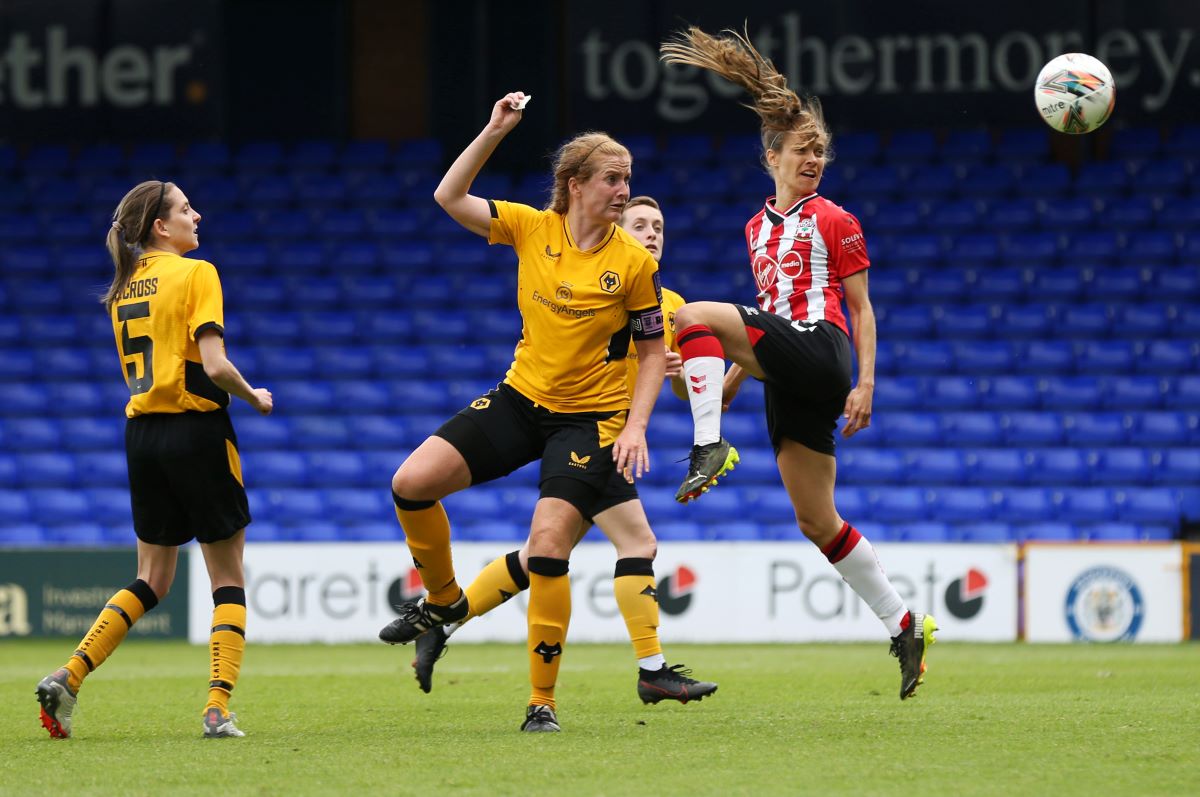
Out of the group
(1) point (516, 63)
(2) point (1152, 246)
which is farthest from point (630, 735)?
(1) point (516, 63)

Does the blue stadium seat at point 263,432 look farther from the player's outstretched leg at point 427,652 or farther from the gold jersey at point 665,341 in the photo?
the player's outstretched leg at point 427,652

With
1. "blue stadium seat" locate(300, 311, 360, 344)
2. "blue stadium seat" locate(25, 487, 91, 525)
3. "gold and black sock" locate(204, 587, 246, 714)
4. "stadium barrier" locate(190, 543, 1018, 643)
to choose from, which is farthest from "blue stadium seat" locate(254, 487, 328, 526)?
"gold and black sock" locate(204, 587, 246, 714)

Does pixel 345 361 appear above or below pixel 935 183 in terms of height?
below

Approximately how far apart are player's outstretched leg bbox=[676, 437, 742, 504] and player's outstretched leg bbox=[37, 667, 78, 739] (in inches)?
88.7

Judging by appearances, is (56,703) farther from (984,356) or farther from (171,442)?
(984,356)

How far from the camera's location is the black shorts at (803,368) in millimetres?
5930

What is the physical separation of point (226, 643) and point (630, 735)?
1.48 metres

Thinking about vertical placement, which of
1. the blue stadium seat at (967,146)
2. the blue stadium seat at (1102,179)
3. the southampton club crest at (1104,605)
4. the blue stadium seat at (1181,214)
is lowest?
the southampton club crest at (1104,605)

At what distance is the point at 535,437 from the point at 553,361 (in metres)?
0.29

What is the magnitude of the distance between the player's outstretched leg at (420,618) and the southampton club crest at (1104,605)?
6.69 meters

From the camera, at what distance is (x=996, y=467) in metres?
14.4

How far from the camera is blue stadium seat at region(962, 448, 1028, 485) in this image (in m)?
14.4

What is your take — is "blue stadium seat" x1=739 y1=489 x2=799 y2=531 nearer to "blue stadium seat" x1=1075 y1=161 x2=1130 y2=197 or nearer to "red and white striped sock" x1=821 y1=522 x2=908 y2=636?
"blue stadium seat" x1=1075 y1=161 x2=1130 y2=197

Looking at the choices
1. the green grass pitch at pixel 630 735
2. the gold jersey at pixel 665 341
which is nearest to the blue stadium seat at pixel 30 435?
the green grass pitch at pixel 630 735
